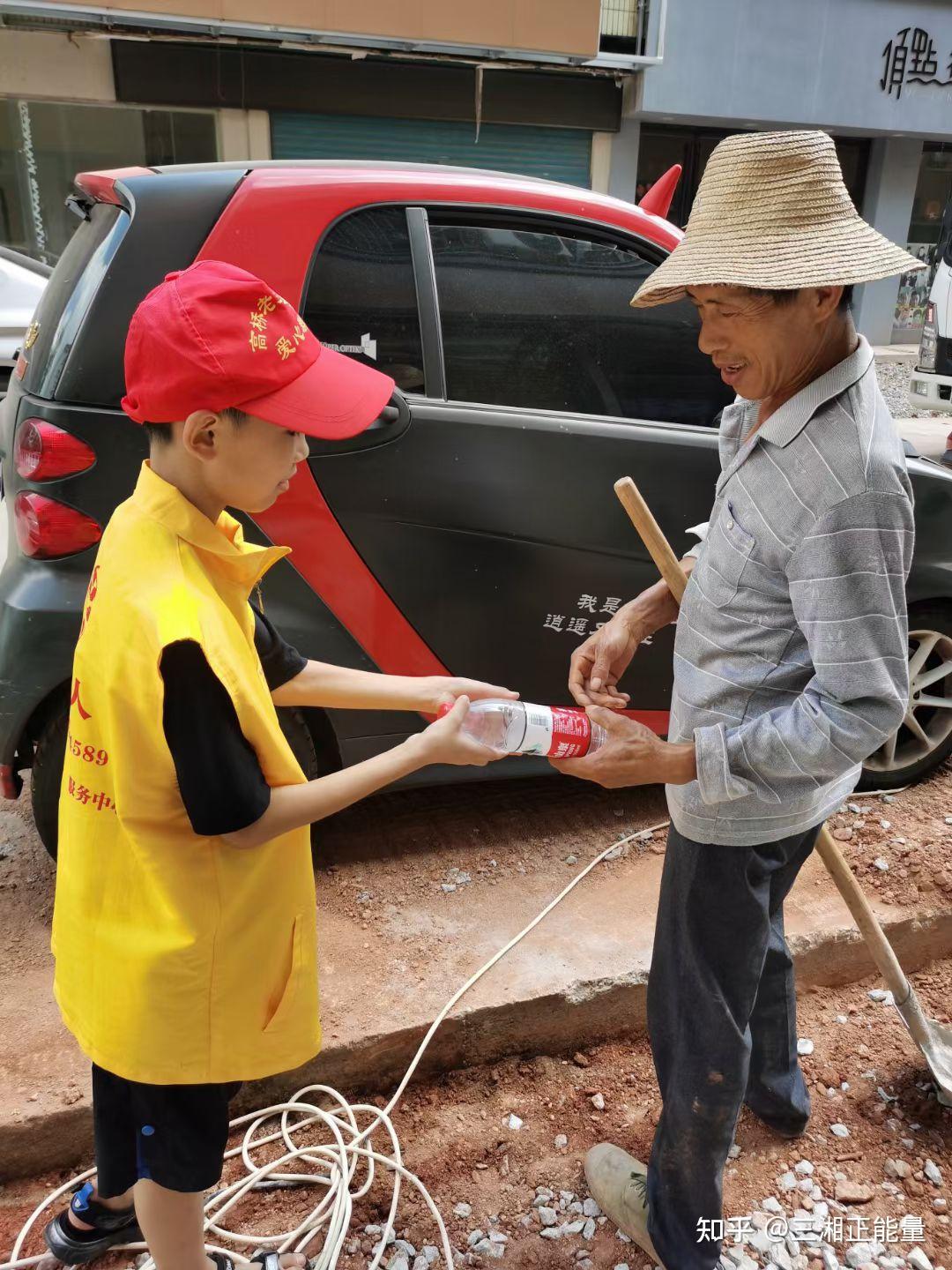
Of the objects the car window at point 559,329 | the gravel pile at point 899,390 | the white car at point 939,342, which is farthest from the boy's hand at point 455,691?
the gravel pile at point 899,390

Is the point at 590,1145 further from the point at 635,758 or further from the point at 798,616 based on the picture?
the point at 798,616

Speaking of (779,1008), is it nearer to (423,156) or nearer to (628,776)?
(628,776)

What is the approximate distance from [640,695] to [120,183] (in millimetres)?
2042

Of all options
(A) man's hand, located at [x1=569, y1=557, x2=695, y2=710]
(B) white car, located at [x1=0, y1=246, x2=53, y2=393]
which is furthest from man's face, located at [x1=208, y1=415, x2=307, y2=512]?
(B) white car, located at [x1=0, y1=246, x2=53, y2=393]

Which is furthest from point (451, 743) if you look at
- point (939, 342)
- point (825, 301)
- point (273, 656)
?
point (939, 342)

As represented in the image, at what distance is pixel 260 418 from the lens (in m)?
1.32

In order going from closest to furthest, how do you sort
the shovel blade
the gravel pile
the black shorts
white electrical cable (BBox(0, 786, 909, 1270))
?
the black shorts
white electrical cable (BBox(0, 786, 909, 1270))
the shovel blade
the gravel pile

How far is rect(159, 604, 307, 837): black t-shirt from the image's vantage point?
3.94 feet

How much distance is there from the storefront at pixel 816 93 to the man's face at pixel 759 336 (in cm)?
1258

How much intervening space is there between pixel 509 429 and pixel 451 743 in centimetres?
137

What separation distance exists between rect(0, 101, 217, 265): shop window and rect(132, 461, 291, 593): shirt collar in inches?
418

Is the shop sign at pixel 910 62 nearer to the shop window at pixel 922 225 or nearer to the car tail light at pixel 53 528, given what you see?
the shop window at pixel 922 225

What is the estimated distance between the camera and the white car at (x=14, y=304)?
22.3 ft

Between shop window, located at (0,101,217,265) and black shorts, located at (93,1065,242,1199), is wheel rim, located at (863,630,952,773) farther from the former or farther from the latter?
shop window, located at (0,101,217,265)
